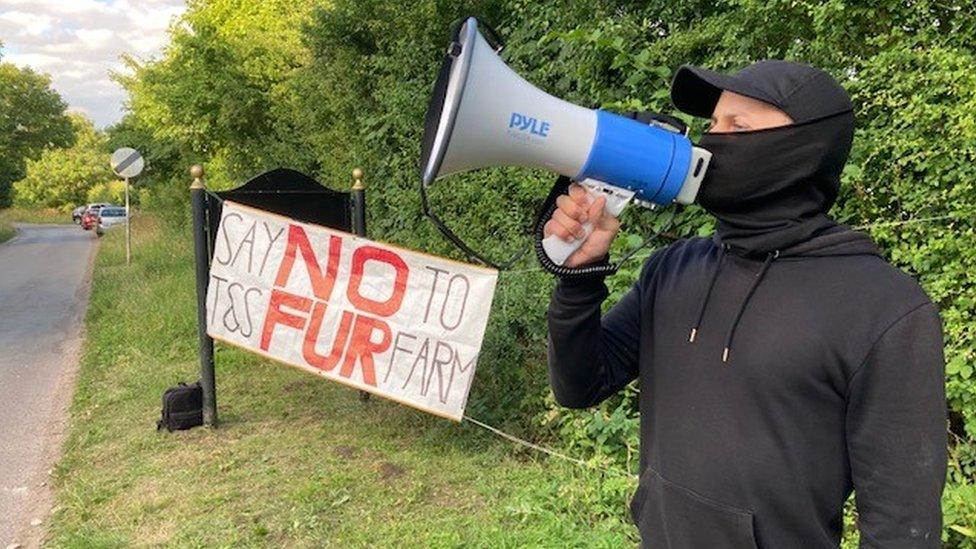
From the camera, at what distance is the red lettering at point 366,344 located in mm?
4539

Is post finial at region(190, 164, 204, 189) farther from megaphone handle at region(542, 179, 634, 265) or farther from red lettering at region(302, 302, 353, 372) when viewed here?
megaphone handle at region(542, 179, 634, 265)

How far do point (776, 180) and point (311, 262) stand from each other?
12.4ft

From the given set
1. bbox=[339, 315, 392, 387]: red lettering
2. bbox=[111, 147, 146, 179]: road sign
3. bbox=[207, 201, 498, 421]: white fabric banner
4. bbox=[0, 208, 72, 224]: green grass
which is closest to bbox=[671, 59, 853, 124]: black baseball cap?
bbox=[207, 201, 498, 421]: white fabric banner

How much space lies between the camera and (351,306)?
15.3 feet

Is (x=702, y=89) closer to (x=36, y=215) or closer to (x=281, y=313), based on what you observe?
(x=281, y=313)

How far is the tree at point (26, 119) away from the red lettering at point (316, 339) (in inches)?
2268

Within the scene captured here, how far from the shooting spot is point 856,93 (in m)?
2.97

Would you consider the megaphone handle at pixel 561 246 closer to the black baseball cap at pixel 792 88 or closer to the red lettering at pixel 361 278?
the black baseball cap at pixel 792 88

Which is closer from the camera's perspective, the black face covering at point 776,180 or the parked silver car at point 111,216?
the black face covering at point 776,180

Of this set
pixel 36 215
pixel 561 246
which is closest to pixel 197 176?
pixel 561 246

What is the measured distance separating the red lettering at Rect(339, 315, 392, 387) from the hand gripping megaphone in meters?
3.14

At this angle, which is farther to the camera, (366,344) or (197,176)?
(197,176)

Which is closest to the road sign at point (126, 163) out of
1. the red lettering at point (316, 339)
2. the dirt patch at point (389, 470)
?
the red lettering at point (316, 339)

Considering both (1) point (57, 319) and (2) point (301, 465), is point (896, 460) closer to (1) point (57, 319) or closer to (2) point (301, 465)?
(2) point (301, 465)
